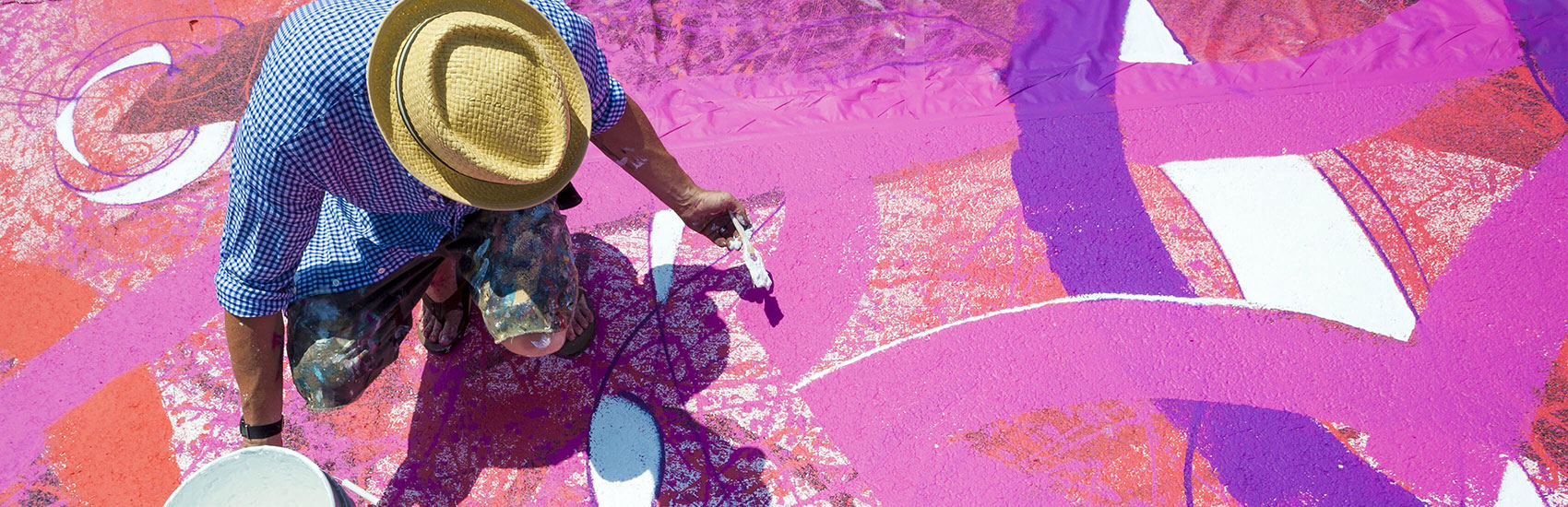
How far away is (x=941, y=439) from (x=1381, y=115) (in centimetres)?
187

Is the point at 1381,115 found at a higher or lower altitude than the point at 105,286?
higher

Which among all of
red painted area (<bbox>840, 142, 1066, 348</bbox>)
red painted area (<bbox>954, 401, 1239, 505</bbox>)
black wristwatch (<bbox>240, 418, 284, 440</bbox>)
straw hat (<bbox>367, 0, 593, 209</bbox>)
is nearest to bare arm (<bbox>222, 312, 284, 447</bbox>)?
black wristwatch (<bbox>240, 418, 284, 440</bbox>)

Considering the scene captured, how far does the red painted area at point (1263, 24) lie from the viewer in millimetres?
3127

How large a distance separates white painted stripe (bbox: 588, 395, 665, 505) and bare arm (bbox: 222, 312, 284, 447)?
0.77 m

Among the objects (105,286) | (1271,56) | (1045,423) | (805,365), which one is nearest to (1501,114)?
(1271,56)

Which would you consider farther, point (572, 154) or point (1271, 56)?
point (1271, 56)

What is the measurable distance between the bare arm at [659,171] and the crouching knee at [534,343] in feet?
1.41

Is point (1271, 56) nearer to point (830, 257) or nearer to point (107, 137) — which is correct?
point (830, 257)

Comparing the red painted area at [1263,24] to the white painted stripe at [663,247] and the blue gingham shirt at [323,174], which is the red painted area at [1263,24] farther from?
the blue gingham shirt at [323,174]

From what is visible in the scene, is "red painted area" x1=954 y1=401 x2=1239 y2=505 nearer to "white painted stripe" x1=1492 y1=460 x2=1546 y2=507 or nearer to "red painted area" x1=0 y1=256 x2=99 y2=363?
A: "white painted stripe" x1=1492 y1=460 x2=1546 y2=507

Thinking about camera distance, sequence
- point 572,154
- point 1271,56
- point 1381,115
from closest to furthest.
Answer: point 572,154, point 1381,115, point 1271,56

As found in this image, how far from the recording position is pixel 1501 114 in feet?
9.42

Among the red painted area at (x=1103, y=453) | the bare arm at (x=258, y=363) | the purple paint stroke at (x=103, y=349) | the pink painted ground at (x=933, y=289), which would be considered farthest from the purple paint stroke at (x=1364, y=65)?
the purple paint stroke at (x=103, y=349)

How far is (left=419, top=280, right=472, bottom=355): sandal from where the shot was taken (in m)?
2.53
